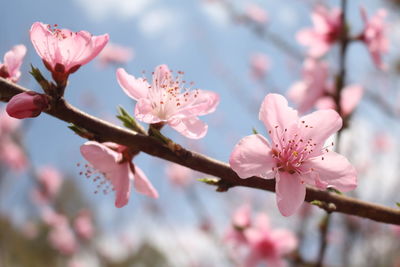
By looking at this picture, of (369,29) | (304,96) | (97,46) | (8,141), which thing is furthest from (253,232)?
(8,141)

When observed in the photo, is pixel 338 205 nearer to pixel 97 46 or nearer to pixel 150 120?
pixel 150 120

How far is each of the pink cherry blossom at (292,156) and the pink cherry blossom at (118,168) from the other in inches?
14.7

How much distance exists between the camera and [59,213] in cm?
371

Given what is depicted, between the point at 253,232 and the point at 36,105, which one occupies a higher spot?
the point at 36,105

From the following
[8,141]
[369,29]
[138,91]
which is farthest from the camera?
[8,141]

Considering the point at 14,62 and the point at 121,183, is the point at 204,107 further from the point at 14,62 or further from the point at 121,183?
the point at 14,62

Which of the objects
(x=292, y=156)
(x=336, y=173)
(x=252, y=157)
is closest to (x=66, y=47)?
(x=252, y=157)

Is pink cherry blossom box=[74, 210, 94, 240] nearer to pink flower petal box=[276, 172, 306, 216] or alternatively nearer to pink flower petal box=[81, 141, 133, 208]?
pink flower petal box=[81, 141, 133, 208]

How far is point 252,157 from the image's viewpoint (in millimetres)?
911

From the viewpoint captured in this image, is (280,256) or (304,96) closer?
(304,96)

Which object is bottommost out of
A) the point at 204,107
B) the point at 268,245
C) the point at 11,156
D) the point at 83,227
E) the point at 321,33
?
the point at 83,227

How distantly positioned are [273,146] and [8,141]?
16.4ft

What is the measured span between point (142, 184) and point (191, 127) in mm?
275

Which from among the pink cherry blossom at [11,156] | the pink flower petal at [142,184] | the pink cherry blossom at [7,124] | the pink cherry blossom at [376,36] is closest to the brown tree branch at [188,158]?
the pink flower petal at [142,184]
